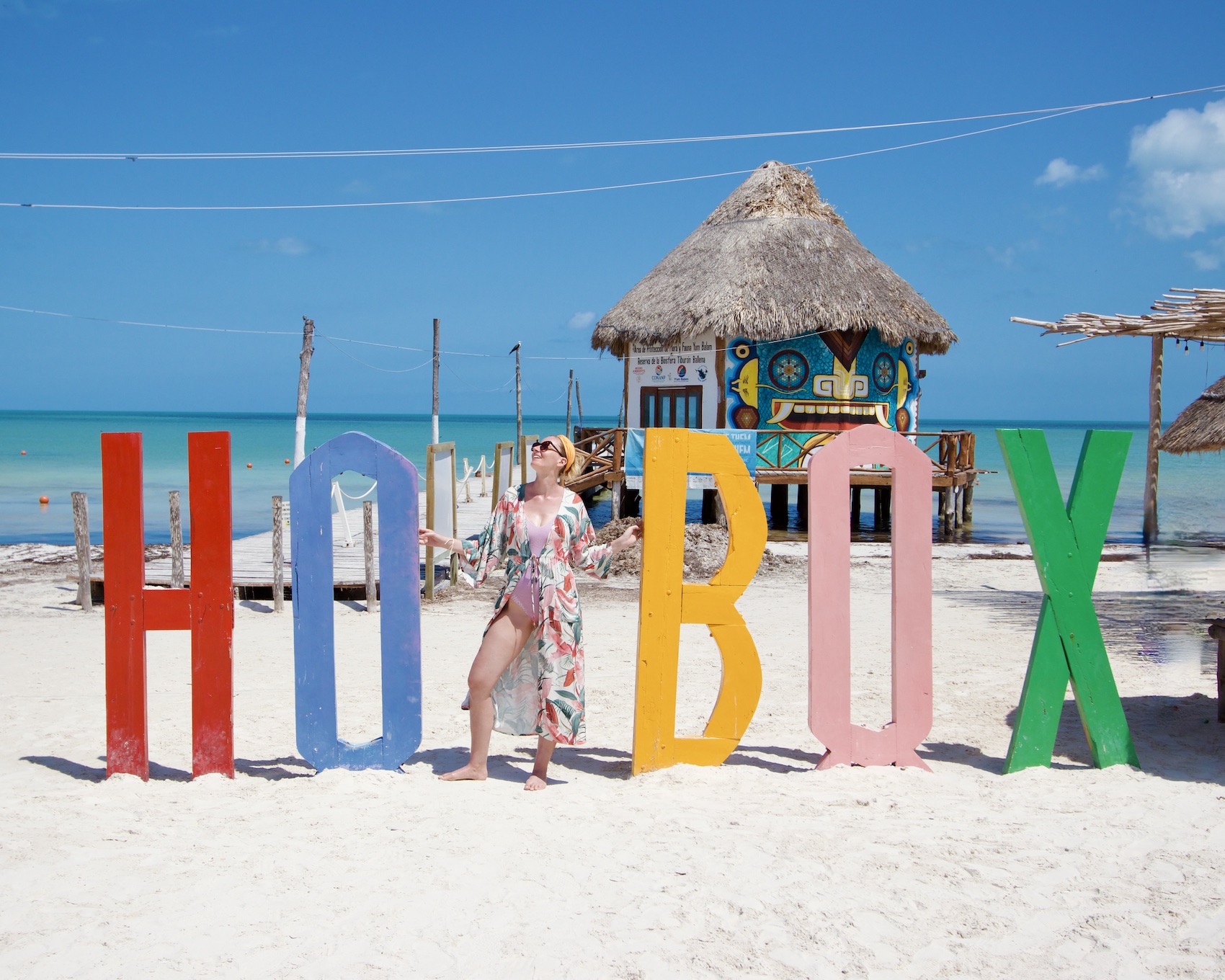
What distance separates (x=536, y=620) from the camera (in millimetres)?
3986

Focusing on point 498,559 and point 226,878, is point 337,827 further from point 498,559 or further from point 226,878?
point 498,559

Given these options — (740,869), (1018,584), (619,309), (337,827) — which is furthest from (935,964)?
(619,309)

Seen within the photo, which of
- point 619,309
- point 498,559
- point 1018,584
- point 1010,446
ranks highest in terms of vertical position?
point 619,309

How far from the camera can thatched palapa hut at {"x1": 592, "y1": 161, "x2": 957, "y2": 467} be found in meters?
18.1

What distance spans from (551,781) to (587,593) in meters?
6.40

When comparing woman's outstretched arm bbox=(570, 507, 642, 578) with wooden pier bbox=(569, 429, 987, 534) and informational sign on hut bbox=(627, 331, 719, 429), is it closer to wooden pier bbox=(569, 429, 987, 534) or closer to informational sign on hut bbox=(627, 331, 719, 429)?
wooden pier bbox=(569, 429, 987, 534)

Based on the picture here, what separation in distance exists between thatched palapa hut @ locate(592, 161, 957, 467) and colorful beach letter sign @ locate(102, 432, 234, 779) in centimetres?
1413

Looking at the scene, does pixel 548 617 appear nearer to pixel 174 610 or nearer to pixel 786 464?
pixel 174 610

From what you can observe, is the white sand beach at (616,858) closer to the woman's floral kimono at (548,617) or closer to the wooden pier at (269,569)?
the woman's floral kimono at (548,617)

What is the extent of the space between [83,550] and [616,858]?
814 cm

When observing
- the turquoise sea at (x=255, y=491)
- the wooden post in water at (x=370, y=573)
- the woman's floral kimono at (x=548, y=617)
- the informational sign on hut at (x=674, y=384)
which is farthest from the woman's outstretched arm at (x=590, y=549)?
the informational sign on hut at (x=674, y=384)

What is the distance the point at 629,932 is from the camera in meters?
2.68

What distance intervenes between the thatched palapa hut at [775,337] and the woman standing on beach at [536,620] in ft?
44.7

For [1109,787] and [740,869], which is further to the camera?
[1109,787]
